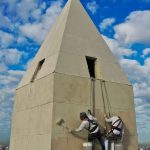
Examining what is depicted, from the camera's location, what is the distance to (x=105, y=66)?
12.5 m

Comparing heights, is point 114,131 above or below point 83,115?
below

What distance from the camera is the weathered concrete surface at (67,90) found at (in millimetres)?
10336

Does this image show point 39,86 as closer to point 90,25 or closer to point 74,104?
point 74,104

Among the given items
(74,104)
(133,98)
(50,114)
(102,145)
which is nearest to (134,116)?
(133,98)

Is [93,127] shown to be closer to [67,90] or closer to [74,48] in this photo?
[67,90]

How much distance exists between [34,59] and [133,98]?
5.18m

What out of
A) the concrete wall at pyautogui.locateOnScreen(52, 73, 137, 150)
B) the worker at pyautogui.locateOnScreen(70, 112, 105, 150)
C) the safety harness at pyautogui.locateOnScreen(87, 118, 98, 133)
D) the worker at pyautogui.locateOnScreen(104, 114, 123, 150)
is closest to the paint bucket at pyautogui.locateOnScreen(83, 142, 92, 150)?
the concrete wall at pyautogui.locateOnScreen(52, 73, 137, 150)

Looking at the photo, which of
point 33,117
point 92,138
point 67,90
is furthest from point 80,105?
point 33,117

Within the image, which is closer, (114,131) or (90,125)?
(90,125)

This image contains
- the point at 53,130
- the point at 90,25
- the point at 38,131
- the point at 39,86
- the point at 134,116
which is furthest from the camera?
the point at 90,25

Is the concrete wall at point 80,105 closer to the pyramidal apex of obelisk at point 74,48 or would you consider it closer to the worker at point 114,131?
the pyramidal apex of obelisk at point 74,48

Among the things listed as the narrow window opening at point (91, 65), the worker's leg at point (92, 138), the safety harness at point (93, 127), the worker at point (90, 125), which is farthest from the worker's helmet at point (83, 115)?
the narrow window opening at point (91, 65)

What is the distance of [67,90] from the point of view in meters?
10.7

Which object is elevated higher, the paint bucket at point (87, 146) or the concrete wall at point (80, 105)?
the concrete wall at point (80, 105)
